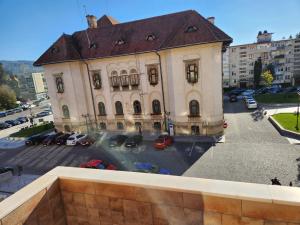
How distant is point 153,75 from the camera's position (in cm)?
2444

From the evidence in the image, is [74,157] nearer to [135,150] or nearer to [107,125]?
[135,150]

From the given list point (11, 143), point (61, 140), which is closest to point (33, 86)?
point (11, 143)

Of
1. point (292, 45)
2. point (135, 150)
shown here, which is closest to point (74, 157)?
point (135, 150)

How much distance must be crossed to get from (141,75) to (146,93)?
2.13m

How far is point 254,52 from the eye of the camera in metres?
64.7

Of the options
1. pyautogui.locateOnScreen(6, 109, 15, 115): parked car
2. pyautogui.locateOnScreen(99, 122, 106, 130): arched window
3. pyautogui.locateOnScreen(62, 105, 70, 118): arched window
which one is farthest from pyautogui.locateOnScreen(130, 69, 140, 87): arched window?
pyautogui.locateOnScreen(6, 109, 15, 115): parked car

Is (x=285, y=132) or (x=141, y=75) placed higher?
(x=141, y=75)

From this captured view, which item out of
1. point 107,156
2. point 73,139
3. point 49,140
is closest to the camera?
point 107,156

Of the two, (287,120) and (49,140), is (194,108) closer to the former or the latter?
(287,120)

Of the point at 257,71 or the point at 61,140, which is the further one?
the point at 257,71

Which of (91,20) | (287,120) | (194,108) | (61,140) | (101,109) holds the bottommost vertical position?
(287,120)

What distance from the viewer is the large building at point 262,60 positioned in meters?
62.8

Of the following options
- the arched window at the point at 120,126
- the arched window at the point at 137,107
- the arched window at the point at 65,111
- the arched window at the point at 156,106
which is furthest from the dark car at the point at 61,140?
the arched window at the point at 156,106

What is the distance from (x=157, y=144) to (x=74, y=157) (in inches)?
323
